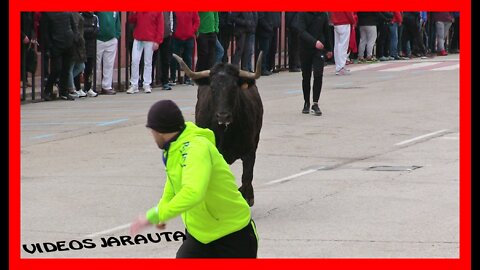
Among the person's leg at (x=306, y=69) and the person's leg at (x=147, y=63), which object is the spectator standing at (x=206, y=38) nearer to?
the person's leg at (x=147, y=63)

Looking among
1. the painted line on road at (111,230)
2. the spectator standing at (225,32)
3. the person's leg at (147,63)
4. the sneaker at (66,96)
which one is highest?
the spectator standing at (225,32)

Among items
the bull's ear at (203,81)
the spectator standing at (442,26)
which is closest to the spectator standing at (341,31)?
the spectator standing at (442,26)

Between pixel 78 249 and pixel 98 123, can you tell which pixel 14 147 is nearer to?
pixel 98 123

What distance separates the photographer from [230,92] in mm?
12109

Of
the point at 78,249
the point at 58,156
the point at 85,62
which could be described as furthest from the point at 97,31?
the point at 78,249

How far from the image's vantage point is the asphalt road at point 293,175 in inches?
427

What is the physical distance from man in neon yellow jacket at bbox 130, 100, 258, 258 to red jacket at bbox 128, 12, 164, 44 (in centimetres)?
1492

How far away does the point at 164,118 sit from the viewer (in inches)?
304

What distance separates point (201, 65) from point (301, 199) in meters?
12.3

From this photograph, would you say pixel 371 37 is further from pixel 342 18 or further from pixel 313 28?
pixel 313 28

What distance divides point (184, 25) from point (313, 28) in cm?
495

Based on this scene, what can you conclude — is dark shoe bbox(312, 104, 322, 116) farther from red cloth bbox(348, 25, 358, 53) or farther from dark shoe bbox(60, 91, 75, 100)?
red cloth bbox(348, 25, 358, 53)

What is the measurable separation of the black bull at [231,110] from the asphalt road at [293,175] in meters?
0.57
